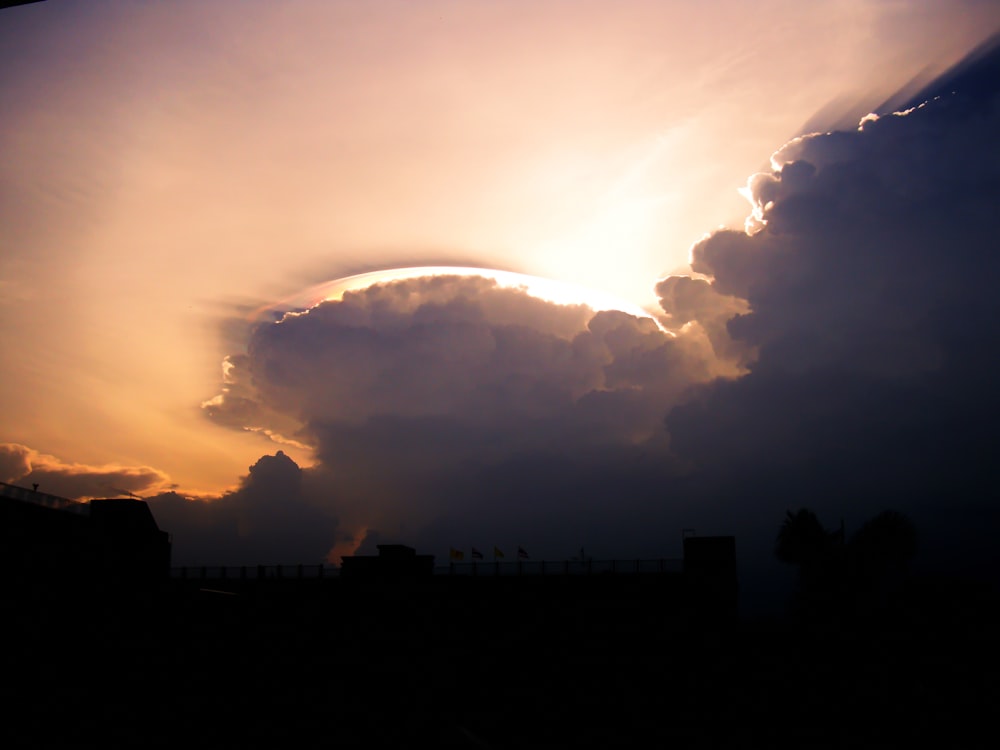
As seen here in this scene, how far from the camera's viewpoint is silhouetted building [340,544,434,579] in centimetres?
7812

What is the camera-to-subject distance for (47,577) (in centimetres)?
4888

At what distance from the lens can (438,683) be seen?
152 feet

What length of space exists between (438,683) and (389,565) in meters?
33.9

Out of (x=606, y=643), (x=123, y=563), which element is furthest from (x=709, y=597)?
(x=123, y=563)

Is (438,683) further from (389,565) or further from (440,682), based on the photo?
(389,565)

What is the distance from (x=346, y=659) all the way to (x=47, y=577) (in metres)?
20.7

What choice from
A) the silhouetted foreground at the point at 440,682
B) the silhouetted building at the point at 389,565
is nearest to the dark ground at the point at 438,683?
the silhouetted foreground at the point at 440,682

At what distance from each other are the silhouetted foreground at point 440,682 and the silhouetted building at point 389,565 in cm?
1834

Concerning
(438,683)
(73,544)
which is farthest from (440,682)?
(73,544)

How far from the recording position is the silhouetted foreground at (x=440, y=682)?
3022cm

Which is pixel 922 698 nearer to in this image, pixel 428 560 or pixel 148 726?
pixel 148 726

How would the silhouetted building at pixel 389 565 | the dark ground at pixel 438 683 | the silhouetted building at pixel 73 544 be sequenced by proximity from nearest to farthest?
the dark ground at pixel 438 683, the silhouetted building at pixel 73 544, the silhouetted building at pixel 389 565

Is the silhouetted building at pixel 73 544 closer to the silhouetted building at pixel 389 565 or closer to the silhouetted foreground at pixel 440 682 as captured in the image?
the silhouetted foreground at pixel 440 682

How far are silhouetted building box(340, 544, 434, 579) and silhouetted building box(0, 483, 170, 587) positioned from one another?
55.2 ft
